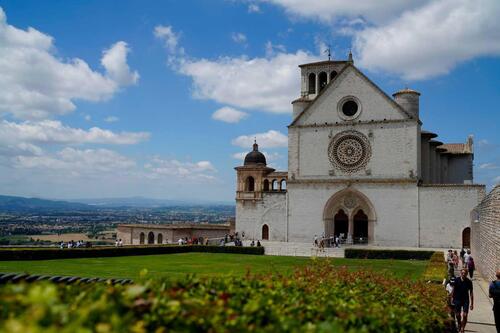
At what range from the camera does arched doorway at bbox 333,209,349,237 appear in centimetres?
4812

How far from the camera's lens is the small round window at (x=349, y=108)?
4709cm

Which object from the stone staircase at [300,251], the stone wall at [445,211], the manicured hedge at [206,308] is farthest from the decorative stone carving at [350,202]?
the manicured hedge at [206,308]

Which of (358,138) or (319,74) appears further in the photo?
(319,74)

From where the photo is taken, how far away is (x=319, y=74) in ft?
186

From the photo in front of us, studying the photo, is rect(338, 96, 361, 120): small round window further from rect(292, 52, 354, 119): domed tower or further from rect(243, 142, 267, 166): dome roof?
rect(243, 142, 267, 166): dome roof

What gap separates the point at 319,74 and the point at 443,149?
48.2 ft

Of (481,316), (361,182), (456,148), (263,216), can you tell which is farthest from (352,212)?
(481,316)

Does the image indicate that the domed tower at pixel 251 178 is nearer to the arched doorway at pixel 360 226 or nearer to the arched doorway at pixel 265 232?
the arched doorway at pixel 265 232

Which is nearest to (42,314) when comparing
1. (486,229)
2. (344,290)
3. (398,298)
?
(344,290)

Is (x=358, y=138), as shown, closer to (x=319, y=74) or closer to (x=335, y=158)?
(x=335, y=158)

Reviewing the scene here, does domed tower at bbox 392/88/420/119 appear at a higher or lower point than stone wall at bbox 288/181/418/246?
higher

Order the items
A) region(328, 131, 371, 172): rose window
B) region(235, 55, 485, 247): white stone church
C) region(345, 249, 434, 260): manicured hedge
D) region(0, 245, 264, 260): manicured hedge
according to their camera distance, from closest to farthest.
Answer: region(0, 245, 264, 260): manicured hedge
region(345, 249, 434, 260): manicured hedge
region(235, 55, 485, 247): white stone church
region(328, 131, 371, 172): rose window

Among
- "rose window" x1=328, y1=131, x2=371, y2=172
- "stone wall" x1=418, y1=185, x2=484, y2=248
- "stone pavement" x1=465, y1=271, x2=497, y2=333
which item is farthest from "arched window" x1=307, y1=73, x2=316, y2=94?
"stone pavement" x1=465, y1=271, x2=497, y2=333

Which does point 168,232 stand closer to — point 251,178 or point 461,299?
point 251,178
